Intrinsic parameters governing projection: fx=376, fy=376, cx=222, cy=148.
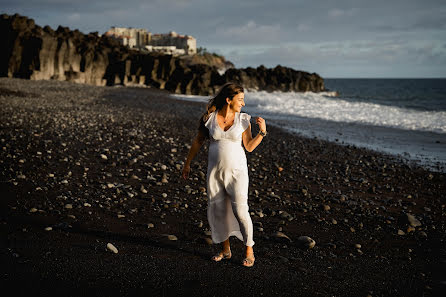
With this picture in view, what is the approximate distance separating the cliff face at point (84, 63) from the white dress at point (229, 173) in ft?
169

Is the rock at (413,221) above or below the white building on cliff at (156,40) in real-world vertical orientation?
below

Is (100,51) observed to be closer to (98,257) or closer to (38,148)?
(38,148)

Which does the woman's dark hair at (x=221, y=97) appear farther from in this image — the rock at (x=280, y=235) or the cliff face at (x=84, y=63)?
the cliff face at (x=84, y=63)

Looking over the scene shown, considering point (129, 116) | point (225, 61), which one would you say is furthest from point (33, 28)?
point (225, 61)

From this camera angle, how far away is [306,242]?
5934mm

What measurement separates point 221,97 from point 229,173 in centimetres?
103

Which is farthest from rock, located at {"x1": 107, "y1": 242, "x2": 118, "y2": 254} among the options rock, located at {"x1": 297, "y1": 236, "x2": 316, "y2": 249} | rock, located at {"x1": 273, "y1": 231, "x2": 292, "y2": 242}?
rock, located at {"x1": 297, "y1": 236, "x2": 316, "y2": 249}

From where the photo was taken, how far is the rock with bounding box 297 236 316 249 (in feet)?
19.3

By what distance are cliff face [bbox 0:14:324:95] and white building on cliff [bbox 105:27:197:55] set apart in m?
90.7

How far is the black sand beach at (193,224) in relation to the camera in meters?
4.57

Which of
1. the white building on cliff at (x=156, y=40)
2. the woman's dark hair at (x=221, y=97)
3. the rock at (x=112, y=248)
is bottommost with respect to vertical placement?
the rock at (x=112, y=248)

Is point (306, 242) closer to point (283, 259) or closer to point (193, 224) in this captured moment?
point (283, 259)

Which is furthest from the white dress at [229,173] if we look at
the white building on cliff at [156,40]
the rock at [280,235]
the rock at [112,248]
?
the white building on cliff at [156,40]

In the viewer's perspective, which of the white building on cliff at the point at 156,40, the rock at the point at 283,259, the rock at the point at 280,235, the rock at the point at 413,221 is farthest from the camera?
the white building on cliff at the point at 156,40
